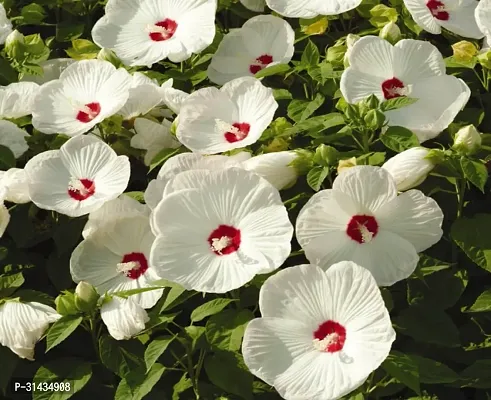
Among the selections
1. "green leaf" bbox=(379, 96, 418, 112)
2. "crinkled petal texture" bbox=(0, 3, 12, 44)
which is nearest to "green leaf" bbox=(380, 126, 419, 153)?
"green leaf" bbox=(379, 96, 418, 112)

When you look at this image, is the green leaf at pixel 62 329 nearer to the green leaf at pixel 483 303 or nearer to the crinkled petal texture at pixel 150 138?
the crinkled petal texture at pixel 150 138

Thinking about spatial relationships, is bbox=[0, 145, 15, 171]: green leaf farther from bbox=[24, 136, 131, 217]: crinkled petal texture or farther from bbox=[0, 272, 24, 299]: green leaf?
bbox=[0, 272, 24, 299]: green leaf

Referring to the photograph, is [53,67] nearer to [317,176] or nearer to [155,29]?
[155,29]

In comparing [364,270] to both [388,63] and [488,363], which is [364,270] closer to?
[488,363]

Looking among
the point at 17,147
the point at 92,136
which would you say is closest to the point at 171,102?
the point at 92,136

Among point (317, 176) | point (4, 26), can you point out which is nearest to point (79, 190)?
point (317, 176)

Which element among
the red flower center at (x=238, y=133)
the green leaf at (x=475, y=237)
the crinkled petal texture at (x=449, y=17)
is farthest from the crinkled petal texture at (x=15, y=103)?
the green leaf at (x=475, y=237)
